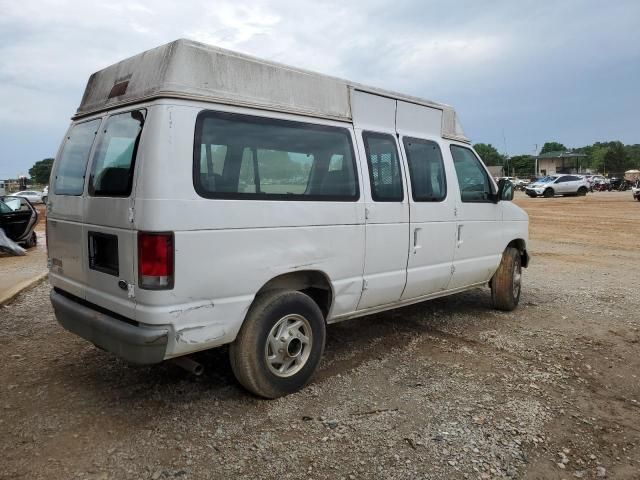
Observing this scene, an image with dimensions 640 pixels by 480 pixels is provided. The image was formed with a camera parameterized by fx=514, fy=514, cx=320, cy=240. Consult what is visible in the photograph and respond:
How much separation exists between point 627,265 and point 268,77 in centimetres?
886

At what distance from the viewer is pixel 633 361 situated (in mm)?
4621

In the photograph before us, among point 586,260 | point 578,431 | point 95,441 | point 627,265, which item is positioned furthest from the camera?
point 586,260

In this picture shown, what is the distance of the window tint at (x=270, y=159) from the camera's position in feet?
10.9

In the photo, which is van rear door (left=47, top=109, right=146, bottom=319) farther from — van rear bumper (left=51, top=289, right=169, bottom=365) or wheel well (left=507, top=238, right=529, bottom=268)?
wheel well (left=507, top=238, right=529, bottom=268)

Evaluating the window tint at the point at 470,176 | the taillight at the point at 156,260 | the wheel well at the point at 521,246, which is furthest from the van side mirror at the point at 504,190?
the taillight at the point at 156,260

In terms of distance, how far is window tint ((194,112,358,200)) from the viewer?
3.33 m

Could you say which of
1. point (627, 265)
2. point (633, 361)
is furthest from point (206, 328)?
point (627, 265)

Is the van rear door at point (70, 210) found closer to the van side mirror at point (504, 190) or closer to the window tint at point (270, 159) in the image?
the window tint at point (270, 159)

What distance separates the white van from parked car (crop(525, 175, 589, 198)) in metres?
35.8

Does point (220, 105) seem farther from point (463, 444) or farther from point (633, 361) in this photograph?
point (633, 361)

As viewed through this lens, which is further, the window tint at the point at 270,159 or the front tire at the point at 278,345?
the front tire at the point at 278,345

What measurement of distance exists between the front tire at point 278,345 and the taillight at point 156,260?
2.32 feet

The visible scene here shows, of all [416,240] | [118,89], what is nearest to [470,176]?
[416,240]

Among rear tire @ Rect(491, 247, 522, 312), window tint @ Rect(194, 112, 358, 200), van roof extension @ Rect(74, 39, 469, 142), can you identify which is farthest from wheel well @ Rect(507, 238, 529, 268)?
van roof extension @ Rect(74, 39, 469, 142)
